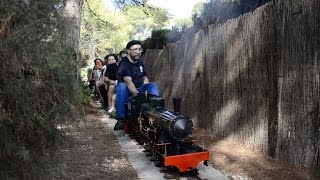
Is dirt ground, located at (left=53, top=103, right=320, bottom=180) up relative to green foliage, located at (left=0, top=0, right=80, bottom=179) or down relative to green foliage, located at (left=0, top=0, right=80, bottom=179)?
down

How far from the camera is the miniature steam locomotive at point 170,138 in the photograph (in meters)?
4.84

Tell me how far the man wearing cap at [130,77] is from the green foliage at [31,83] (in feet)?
13.6

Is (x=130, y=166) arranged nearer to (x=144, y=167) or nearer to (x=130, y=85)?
(x=144, y=167)

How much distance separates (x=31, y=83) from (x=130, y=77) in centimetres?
460

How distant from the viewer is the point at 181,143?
515 centimetres

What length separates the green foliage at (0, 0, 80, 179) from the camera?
2.50 meters

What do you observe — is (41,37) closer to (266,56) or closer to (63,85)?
(63,85)

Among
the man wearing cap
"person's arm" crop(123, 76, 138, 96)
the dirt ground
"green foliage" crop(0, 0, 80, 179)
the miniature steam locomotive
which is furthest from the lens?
the man wearing cap

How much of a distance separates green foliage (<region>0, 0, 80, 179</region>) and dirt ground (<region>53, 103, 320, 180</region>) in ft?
2.98

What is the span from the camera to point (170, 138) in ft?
17.0

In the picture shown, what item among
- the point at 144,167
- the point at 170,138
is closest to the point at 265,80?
the point at 170,138

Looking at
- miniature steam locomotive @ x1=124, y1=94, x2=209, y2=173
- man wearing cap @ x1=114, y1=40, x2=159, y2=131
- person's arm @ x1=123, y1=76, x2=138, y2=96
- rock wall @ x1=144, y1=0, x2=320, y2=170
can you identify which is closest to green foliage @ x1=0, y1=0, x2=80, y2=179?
miniature steam locomotive @ x1=124, y1=94, x2=209, y2=173

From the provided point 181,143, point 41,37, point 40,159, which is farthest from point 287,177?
point 41,37

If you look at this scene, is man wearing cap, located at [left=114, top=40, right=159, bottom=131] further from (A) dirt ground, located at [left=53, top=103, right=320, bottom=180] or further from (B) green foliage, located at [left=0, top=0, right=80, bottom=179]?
(B) green foliage, located at [left=0, top=0, right=80, bottom=179]
